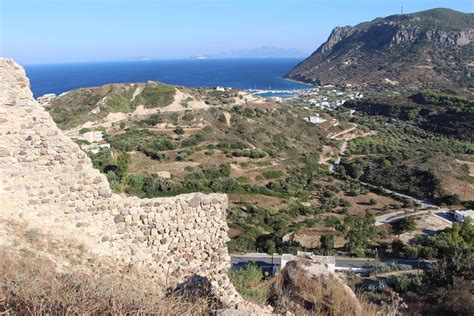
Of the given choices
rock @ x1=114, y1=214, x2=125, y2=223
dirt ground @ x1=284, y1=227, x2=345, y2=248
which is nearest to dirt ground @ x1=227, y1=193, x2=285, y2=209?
dirt ground @ x1=284, y1=227, x2=345, y2=248

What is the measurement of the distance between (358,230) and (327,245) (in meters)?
3.36

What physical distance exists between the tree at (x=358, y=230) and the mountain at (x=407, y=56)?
94874mm

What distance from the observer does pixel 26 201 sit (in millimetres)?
6027

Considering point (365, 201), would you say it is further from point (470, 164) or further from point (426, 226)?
point (470, 164)

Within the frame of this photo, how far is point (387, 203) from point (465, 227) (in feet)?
34.5

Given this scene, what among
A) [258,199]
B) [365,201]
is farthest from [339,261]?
[365,201]

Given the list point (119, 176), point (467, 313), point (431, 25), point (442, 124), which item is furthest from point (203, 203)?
point (431, 25)

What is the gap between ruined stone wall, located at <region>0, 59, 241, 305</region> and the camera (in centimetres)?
602

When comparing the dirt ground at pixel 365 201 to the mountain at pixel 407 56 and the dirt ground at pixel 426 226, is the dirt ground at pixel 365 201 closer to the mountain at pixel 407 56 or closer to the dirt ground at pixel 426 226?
the dirt ground at pixel 426 226

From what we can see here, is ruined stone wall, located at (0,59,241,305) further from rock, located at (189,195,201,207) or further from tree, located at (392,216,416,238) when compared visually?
tree, located at (392,216,416,238)

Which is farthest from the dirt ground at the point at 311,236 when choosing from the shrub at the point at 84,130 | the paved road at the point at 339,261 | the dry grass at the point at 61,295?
the shrub at the point at 84,130

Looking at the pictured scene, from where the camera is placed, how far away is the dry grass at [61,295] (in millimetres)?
4059

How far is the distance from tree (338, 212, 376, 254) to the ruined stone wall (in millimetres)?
18519

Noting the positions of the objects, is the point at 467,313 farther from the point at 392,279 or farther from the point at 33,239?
the point at 33,239
